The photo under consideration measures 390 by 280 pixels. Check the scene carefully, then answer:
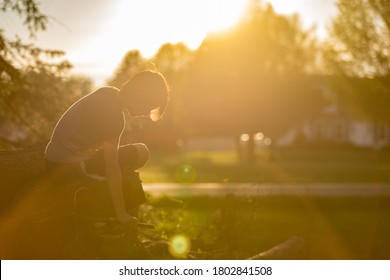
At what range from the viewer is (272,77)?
3572 centimetres

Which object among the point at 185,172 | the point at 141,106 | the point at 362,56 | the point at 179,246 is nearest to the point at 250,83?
the point at 185,172

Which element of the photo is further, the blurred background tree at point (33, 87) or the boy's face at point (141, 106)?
the blurred background tree at point (33, 87)

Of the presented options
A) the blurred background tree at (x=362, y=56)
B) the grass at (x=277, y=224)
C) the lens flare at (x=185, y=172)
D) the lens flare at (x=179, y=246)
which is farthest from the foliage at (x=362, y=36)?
the lens flare at (x=179, y=246)

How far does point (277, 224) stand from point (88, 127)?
794 centimetres

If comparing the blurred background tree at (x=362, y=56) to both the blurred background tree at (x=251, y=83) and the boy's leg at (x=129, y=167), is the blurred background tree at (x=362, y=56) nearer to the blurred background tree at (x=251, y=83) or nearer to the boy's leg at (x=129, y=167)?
the blurred background tree at (x=251, y=83)

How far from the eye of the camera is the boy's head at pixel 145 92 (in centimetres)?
551

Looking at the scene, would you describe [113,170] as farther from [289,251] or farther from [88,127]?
[289,251]

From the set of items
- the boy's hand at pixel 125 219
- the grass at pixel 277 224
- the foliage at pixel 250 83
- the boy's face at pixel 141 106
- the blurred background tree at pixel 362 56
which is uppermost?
the foliage at pixel 250 83

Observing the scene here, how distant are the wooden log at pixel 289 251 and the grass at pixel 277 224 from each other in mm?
282

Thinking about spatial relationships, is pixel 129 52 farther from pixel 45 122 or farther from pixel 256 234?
pixel 256 234

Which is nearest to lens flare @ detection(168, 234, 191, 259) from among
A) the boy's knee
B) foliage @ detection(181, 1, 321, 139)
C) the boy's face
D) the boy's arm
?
the boy's knee

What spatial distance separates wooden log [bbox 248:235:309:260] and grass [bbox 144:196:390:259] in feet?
0.93

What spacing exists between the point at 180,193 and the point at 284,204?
10.9ft

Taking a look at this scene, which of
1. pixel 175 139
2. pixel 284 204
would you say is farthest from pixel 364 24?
pixel 175 139
